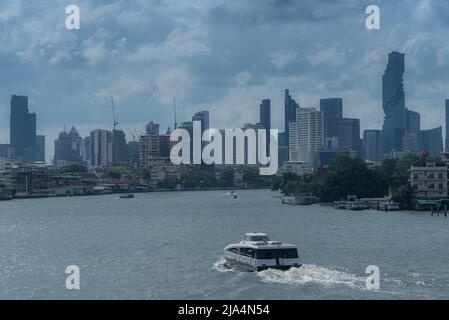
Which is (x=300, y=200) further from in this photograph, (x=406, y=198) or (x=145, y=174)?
(x=145, y=174)

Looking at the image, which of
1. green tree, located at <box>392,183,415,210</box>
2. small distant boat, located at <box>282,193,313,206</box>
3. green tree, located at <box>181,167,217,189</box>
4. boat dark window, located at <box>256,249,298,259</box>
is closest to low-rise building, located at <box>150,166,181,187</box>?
green tree, located at <box>181,167,217,189</box>

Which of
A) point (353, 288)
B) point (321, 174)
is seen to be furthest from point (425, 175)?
point (353, 288)

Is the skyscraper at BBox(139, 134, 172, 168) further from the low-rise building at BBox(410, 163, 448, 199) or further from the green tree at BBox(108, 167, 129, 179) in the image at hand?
the low-rise building at BBox(410, 163, 448, 199)

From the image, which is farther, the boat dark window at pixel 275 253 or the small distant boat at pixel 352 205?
the small distant boat at pixel 352 205

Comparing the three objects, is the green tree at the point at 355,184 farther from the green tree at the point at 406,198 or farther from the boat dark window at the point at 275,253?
the boat dark window at the point at 275,253

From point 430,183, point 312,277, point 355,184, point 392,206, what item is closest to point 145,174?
point 355,184

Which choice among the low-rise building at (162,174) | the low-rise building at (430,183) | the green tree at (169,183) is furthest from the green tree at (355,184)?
the low-rise building at (162,174)
